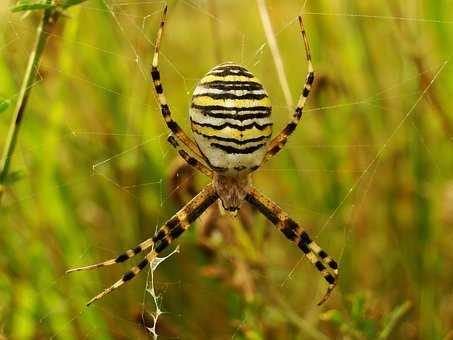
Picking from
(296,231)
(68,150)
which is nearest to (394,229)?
(296,231)

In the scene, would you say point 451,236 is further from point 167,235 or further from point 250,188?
point 167,235

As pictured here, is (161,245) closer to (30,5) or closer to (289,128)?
(289,128)

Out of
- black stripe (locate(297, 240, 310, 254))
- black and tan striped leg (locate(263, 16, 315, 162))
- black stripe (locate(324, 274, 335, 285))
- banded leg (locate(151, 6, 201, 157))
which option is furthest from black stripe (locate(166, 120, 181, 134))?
black stripe (locate(324, 274, 335, 285))

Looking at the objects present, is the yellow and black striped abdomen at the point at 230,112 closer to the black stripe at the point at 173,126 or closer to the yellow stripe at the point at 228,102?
the yellow stripe at the point at 228,102

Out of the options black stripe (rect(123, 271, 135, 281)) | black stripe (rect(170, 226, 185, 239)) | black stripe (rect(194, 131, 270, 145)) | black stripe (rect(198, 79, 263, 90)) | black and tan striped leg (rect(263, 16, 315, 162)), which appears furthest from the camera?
black stripe (rect(170, 226, 185, 239))

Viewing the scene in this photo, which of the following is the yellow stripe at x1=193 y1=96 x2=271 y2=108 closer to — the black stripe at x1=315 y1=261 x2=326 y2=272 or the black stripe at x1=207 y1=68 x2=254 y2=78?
the black stripe at x1=207 y1=68 x2=254 y2=78

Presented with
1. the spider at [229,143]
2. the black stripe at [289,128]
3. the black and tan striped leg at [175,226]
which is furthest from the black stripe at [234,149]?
the black and tan striped leg at [175,226]

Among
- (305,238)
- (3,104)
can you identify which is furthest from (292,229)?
(3,104)
